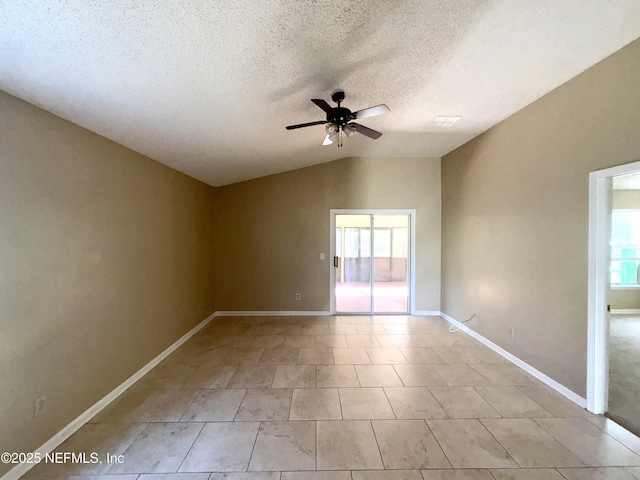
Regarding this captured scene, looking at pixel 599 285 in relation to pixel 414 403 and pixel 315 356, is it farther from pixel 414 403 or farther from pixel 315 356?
pixel 315 356

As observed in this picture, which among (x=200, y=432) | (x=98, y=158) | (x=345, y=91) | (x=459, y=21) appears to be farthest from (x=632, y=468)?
(x=98, y=158)

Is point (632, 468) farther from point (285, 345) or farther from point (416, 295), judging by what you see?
point (416, 295)

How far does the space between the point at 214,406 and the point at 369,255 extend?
388 centimetres

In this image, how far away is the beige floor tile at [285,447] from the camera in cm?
189

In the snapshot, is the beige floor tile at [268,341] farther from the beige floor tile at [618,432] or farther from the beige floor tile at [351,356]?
the beige floor tile at [618,432]

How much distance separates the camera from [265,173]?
5.34 metres

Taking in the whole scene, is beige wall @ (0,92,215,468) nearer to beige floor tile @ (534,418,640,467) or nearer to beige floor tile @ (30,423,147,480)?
beige floor tile @ (30,423,147,480)

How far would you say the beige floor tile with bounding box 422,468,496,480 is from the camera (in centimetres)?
177

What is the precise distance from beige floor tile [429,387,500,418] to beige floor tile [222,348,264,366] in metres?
2.08

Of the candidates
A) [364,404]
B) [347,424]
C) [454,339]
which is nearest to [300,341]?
[364,404]

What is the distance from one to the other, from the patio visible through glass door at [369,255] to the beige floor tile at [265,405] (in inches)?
118

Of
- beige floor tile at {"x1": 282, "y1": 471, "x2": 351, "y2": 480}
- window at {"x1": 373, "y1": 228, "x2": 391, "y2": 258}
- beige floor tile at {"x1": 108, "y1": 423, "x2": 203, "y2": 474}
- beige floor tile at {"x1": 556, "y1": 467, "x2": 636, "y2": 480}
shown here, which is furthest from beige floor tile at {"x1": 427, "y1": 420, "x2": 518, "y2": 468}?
window at {"x1": 373, "y1": 228, "x2": 391, "y2": 258}

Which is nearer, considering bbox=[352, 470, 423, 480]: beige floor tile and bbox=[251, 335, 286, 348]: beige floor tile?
bbox=[352, 470, 423, 480]: beige floor tile

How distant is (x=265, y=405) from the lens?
2.56 m
